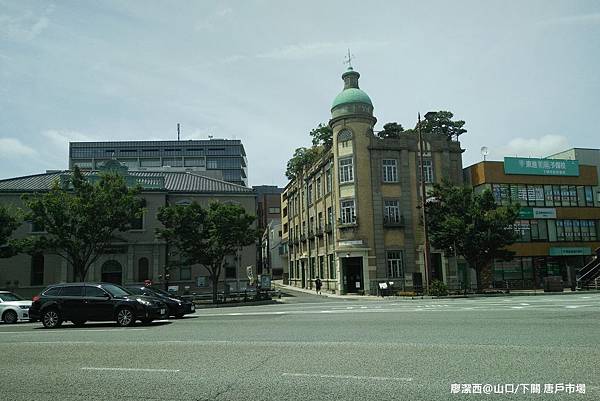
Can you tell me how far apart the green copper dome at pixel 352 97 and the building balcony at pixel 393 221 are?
9935 millimetres

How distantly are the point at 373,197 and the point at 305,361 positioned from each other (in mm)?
32848

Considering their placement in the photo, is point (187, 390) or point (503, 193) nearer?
point (187, 390)

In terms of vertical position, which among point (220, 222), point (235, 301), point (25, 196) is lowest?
point (235, 301)

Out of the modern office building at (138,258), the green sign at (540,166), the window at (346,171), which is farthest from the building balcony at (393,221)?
the green sign at (540,166)

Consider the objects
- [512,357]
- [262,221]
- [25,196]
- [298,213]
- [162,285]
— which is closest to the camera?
[512,357]

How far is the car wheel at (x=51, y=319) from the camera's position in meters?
17.1

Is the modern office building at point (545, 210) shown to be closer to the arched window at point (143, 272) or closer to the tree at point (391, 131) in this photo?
the tree at point (391, 131)

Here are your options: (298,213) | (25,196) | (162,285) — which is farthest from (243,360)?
(298,213)

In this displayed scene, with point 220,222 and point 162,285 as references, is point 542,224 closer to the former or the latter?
point 220,222

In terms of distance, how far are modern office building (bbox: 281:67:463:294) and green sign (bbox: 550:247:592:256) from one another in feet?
36.3

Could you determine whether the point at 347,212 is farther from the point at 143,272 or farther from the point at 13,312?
the point at 13,312

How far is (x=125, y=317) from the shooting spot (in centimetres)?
1662

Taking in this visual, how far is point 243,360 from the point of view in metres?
9.12

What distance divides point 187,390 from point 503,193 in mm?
43067
